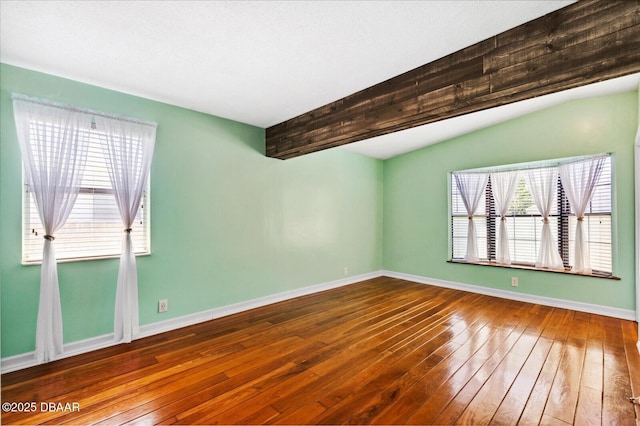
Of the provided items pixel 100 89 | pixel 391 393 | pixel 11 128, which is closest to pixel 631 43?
pixel 391 393

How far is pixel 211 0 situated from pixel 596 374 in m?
3.99

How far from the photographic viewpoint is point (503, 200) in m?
4.77

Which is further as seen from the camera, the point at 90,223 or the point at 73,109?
the point at 90,223

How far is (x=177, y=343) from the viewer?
2891 mm

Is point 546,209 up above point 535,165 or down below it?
below

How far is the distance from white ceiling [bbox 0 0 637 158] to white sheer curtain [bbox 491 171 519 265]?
336 cm

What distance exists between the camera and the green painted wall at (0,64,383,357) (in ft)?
7.93

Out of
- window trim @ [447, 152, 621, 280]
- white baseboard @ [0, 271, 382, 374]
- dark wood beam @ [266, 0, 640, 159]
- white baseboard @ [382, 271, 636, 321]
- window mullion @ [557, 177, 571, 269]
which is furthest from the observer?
window mullion @ [557, 177, 571, 269]

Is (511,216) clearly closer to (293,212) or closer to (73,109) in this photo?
(293,212)

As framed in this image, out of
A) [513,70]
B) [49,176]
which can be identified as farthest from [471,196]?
[49,176]

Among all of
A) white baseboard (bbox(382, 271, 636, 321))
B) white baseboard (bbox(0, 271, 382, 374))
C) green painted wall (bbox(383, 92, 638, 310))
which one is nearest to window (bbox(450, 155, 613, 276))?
green painted wall (bbox(383, 92, 638, 310))

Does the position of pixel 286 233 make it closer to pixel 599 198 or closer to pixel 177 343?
pixel 177 343

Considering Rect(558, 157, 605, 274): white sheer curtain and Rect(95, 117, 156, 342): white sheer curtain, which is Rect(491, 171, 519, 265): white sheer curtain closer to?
Rect(558, 157, 605, 274): white sheer curtain

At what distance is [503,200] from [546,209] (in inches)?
23.5
